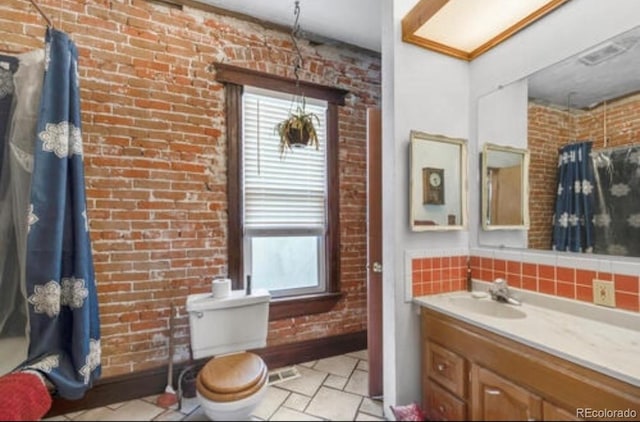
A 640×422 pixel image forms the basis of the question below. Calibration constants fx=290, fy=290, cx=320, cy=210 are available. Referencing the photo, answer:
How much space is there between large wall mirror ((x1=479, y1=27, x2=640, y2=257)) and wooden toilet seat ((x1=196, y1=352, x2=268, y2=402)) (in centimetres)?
139

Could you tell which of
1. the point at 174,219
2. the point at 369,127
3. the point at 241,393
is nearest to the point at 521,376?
the point at 241,393

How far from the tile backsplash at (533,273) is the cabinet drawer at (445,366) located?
276 millimetres

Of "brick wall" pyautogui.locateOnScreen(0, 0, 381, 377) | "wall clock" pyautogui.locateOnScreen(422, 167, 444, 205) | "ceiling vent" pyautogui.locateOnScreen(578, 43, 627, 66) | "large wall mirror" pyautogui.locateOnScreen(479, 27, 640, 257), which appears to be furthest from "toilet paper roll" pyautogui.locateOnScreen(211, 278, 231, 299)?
"ceiling vent" pyautogui.locateOnScreen(578, 43, 627, 66)

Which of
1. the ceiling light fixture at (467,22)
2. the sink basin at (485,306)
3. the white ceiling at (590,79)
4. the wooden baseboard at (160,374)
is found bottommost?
the wooden baseboard at (160,374)

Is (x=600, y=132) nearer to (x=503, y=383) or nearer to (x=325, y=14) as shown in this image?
(x=503, y=383)

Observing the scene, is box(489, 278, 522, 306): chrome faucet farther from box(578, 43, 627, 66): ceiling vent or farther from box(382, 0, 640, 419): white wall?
box(578, 43, 627, 66): ceiling vent

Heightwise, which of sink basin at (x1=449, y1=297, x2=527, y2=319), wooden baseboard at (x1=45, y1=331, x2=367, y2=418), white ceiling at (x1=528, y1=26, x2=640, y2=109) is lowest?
wooden baseboard at (x1=45, y1=331, x2=367, y2=418)

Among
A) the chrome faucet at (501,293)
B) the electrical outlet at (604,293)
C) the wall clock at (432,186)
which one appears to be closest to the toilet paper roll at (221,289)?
the wall clock at (432,186)

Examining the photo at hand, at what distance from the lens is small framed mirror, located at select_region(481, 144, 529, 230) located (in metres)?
1.47

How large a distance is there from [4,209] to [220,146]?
1113 mm

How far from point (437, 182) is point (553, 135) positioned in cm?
54

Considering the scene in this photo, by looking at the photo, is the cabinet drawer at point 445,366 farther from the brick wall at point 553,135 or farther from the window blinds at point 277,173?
the window blinds at point 277,173

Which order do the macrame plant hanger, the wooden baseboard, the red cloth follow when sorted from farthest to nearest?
the macrame plant hanger
the wooden baseboard
the red cloth

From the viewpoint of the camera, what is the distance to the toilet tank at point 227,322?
1.64 metres
